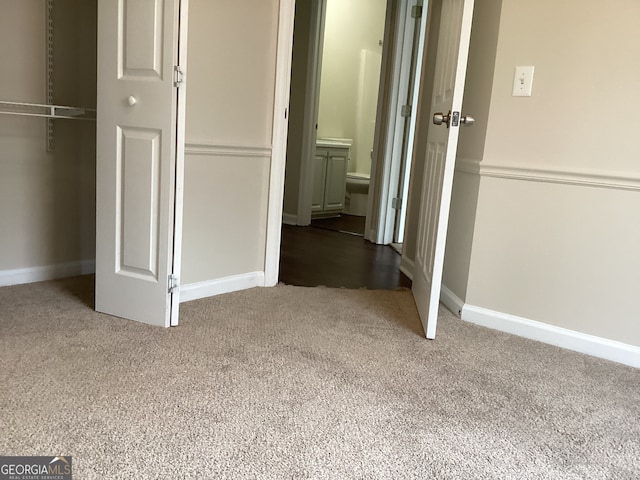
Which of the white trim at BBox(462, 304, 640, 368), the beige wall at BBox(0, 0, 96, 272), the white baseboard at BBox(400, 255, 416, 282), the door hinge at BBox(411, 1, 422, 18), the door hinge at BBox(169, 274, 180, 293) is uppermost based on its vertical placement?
the door hinge at BBox(411, 1, 422, 18)

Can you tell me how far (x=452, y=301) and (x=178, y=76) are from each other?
1.66 meters

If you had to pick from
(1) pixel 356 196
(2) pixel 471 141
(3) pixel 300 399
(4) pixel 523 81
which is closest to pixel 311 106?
(1) pixel 356 196

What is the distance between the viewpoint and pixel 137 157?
7.50 feet

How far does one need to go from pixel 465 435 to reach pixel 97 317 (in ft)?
5.19

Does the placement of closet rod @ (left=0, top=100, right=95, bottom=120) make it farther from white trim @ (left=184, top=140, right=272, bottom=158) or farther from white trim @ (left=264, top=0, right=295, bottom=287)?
white trim @ (left=264, top=0, right=295, bottom=287)

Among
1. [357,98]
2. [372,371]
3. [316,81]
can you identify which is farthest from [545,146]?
[357,98]

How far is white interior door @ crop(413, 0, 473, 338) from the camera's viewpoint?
88.0 inches

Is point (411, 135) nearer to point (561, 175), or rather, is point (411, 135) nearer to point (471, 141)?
point (471, 141)

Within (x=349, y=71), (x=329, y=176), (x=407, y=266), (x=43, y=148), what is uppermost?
(x=349, y=71)

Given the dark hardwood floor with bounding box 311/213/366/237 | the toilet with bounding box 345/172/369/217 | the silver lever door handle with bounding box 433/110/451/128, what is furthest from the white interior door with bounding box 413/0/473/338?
the toilet with bounding box 345/172/369/217

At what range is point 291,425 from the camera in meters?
1.60

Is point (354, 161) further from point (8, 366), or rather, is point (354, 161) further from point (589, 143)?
point (8, 366)

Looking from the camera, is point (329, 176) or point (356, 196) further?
point (356, 196)

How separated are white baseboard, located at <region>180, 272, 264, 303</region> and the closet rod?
981 millimetres
